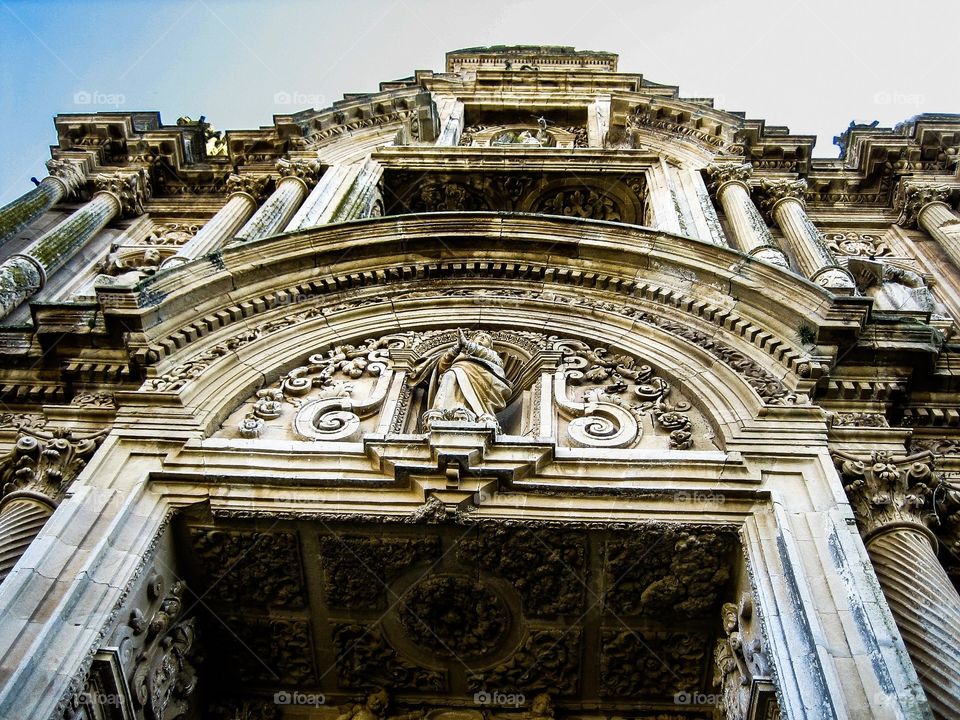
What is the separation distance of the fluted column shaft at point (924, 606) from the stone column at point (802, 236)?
368 cm

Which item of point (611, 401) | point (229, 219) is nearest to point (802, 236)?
point (611, 401)

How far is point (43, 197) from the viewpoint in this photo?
1419 centimetres

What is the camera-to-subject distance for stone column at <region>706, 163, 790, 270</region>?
11.4 m

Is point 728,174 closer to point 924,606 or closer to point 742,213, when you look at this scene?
point 742,213

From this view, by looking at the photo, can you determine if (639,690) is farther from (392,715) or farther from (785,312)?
(785,312)

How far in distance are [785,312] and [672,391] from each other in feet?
4.50

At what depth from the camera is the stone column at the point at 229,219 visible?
12.1 m

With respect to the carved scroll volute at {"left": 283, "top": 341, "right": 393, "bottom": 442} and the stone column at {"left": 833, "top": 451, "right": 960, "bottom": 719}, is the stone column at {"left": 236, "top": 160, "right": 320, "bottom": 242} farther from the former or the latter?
the stone column at {"left": 833, "top": 451, "right": 960, "bottom": 719}

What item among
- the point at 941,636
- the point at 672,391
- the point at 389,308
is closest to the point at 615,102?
the point at 389,308

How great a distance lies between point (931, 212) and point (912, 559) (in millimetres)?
9148

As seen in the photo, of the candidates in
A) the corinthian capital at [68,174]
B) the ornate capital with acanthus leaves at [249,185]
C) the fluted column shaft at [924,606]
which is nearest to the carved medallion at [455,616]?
the fluted column shaft at [924,606]

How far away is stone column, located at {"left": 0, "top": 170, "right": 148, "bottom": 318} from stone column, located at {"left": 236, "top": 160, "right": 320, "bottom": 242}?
2.47 metres

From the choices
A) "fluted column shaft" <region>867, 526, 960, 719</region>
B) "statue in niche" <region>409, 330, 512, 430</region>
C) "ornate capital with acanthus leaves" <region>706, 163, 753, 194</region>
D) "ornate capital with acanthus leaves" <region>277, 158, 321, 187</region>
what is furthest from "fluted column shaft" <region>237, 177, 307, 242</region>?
"fluted column shaft" <region>867, 526, 960, 719</region>

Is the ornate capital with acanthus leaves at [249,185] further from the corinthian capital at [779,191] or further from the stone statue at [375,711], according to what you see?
the stone statue at [375,711]
